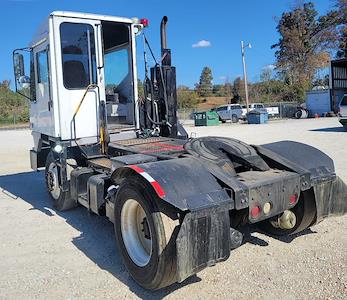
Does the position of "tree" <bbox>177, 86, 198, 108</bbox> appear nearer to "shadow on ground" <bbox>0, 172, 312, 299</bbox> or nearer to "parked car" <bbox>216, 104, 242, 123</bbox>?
"parked car" <bbox>216, 104, 242, 123</bbox>

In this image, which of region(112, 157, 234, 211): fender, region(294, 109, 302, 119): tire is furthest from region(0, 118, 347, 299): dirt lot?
region(294, 109, 302, 119): tire

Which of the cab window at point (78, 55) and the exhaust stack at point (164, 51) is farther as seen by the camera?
the exhaust stack at point (164, 51)

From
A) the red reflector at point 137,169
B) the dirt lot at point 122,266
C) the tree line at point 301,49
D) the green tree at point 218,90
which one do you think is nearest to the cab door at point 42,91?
the dirt lot at point 122,266

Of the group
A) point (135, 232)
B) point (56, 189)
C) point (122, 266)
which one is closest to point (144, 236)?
point (135, 232)

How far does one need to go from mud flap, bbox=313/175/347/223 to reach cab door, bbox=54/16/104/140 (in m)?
3.57

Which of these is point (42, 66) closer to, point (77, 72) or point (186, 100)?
point (77, 72)

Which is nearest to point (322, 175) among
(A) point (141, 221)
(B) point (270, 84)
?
(A) point (141, 221)

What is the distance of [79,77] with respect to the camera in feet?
21.4

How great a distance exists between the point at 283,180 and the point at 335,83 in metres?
33.5

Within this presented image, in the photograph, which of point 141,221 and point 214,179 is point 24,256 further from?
point 214,179

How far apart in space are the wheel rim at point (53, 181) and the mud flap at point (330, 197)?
4.17m

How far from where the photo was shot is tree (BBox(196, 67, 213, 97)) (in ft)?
285

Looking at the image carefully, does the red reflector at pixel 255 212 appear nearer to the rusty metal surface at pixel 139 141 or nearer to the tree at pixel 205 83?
the rusty metal surface at pixel 139 141

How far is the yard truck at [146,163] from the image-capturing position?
12.0 ft
